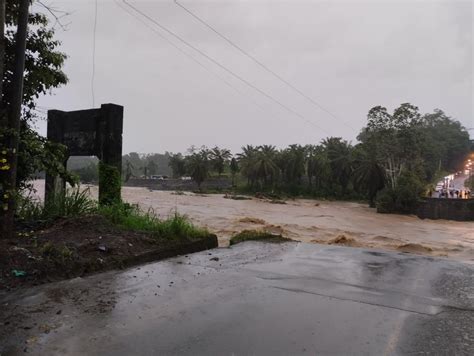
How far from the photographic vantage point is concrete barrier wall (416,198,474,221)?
39469 millimetres

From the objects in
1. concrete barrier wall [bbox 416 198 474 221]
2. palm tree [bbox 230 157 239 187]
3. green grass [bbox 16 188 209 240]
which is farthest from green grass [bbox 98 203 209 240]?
palm tree [bbox 230 157 239 187]

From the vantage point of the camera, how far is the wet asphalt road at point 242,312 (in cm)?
381

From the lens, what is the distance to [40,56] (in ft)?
27.3

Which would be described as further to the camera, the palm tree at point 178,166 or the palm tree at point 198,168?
the palm tree at point 178,166

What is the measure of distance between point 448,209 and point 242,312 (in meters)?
40.4

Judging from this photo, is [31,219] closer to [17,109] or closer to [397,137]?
[17,109]

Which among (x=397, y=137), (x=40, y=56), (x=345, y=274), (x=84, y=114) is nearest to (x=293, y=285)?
(x=345, y=274)

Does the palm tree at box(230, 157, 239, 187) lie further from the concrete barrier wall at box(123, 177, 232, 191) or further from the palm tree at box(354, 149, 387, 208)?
the palm tree at box(354, 149, 387, 208)

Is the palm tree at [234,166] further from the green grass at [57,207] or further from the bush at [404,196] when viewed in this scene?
the green grass at [57,207]

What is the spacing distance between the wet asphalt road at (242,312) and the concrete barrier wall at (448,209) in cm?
3620

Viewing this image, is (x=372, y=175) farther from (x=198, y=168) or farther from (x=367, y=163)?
(x=198, y=168)

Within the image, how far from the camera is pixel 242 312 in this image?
4.75 meters

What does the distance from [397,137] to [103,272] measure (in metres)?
46.5

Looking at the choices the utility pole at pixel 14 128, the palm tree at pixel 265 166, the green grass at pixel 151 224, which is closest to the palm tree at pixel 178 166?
the palm tree at pixel 265 166
